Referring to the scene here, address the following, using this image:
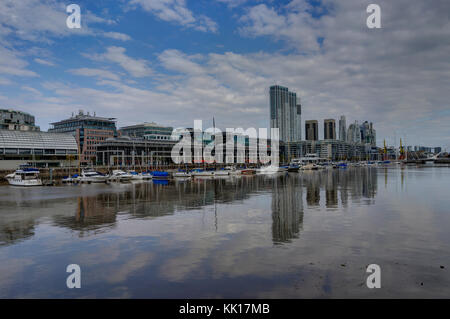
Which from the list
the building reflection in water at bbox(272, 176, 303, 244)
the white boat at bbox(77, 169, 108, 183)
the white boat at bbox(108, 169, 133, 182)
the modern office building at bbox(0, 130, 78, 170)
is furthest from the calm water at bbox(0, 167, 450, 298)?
the modern office building at bbox(0, 130, 78, 170)

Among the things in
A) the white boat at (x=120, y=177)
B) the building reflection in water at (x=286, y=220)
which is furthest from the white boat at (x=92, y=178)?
the building reflection in water at (x=286, y=220)

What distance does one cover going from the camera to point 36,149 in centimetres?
17388

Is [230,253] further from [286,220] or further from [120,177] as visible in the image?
[120,177]

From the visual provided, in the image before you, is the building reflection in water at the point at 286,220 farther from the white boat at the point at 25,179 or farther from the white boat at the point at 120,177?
the white boat at the point at 120,177

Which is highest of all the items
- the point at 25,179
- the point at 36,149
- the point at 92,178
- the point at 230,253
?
the point at 36,149

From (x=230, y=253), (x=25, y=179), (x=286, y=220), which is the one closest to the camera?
(x=230, y=253)

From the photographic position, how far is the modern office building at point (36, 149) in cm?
16088

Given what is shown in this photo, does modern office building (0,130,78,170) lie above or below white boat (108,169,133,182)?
above

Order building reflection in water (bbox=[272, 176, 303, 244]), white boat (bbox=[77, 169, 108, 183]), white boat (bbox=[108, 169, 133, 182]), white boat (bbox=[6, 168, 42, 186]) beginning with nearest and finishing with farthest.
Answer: building reflection in water (bbox=[272, 176, 303, 244]) < white boat (bbox=[6, 168, 42, 186]) < white boat (bbox=[77, 169, 108, 183]) < white boat (bbox=[108, 169, 133, 182])

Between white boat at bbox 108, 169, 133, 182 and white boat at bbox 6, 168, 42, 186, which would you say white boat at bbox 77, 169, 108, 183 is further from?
white boat at bbox 6, 168, 42, 186

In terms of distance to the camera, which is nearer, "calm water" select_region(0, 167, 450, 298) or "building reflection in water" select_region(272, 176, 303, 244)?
"calm water" select_region(0, 167, 450, 298)

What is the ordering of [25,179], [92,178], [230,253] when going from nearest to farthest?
[230,253], [25,179], [92,178]

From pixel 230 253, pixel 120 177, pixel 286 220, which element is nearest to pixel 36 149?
pixel 120 177

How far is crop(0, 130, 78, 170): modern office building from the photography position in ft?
528
